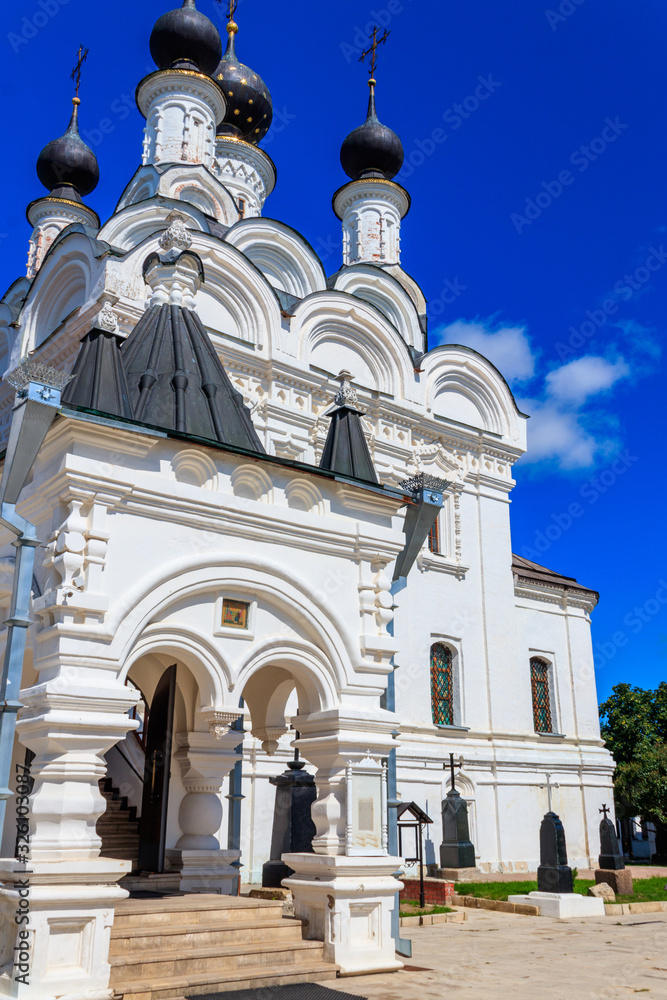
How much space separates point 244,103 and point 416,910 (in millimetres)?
18494

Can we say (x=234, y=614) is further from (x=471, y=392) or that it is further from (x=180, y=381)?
(x=471, y=392)

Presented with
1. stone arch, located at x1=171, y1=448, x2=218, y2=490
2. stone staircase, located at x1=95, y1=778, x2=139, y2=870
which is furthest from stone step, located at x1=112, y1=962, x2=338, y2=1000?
stone staircase, located at x1=95, y1=778, x2=139, y2=870

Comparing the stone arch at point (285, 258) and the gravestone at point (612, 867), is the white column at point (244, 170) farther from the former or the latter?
the gravestone at point (612, 867)

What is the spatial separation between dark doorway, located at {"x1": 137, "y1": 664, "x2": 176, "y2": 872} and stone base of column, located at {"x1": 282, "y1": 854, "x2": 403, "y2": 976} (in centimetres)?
121

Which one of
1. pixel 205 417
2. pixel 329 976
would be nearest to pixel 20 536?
pixel 205 417

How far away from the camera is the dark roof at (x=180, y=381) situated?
6922 mm

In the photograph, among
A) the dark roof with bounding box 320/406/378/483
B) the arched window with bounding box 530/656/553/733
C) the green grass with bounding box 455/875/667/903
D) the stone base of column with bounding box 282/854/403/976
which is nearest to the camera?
the stone base of column with bounding box 282/854/403/976

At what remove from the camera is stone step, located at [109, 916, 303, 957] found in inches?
218

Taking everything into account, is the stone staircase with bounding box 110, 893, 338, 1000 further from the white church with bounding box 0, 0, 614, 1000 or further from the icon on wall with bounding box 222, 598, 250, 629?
the icon on wall with bounding box 222, 598, 250, 629

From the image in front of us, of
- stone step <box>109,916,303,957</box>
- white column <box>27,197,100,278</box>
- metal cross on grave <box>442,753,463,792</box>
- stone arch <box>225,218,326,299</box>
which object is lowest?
stone step <box>109,916,303,957</box>

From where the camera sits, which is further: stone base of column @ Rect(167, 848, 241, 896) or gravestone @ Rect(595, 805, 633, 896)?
gravestone @ Rect(595, 805, 633, 896)

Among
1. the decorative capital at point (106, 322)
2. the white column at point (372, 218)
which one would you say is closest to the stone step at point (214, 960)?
the decorative capital at point (106, 322)

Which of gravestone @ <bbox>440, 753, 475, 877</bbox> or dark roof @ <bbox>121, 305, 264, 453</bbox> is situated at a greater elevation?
dark roof @ <bbox>121, 305, 264, 453</bbox>

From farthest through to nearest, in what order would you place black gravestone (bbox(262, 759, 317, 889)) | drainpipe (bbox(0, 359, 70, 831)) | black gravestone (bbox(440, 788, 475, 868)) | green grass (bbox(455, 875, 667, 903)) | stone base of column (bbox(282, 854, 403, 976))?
black gravestone (bbox(440, 788, 475, 868)) < green grass (bbox(455, 875, 667, 903)) < black gravestone (bbox(262, 759, 317, 889)) < stone base of column (bbox(282, 854, 403, 976)) < drainpipe (bbox(0, 359, 70, 831))
